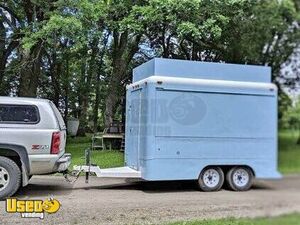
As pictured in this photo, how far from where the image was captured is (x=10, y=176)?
6.47m

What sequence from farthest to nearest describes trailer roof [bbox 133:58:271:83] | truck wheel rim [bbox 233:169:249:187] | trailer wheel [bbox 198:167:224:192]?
trailer wheel [bbox 198:167:224:192] → truck wheel rim [bbox 233:169:249:187] → trailer roof [bbox 133:58:271:83]

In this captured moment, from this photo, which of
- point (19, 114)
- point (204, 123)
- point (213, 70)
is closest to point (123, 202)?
point (19, 114)

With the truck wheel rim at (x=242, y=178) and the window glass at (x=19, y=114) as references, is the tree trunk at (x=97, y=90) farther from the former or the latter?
the truck wheel rim at (x=242, y=178)

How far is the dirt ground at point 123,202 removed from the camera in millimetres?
5160

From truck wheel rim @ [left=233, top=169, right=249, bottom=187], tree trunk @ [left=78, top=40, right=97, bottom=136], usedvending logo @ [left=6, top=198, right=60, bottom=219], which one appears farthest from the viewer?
tree trunk @ [left=78, top=40, right=97, bottom=136]

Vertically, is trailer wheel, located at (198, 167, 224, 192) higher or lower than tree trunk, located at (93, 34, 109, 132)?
lower

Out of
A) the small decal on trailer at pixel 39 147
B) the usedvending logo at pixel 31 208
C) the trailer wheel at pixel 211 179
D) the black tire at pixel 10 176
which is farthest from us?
the trailer wheel at pixel 211 179

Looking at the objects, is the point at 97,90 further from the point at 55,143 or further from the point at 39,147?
the point at 39,147

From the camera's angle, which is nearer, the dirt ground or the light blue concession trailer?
the light blue concession trailer

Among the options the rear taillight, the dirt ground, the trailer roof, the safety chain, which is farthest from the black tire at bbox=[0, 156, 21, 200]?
the trailer roof

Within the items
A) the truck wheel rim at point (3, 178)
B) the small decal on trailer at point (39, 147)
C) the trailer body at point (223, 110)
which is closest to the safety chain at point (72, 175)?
the small decal on trailer at point (39, 147)

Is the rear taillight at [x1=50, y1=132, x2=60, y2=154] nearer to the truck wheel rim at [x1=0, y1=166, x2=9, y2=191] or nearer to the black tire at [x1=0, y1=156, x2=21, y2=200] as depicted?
the black tire at [x1=0, y1=156, x2=21, y2=200]

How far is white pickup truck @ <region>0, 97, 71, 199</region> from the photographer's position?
6.49 metres

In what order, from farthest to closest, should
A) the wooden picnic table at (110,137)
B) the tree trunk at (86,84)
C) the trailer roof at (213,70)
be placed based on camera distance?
1. the tree trunk at (86,84)
2. the wooden picnic table at (110,137)
3. the trailer roof at (213,70)
